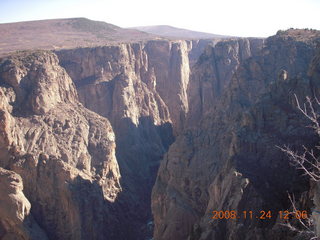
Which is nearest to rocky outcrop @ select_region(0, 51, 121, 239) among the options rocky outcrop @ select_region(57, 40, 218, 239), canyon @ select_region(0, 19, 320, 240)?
canyon @ select_region(0, 19, 320, 240)

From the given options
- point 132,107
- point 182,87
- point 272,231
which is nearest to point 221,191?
point 272,231

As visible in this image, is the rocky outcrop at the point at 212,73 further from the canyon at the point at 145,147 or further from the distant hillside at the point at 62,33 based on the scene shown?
the distant hillside at the point at 62,33

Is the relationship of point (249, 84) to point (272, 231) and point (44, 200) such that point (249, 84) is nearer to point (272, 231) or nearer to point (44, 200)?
point (44, 200)

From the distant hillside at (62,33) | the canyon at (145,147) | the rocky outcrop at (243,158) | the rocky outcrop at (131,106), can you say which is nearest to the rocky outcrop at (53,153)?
the canyon at (145,147)

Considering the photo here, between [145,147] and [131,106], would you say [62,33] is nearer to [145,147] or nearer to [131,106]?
[131,106]
